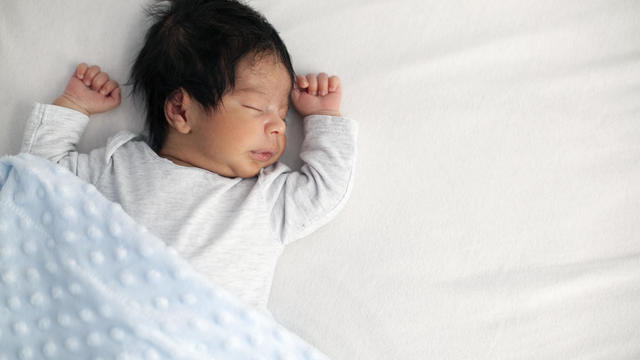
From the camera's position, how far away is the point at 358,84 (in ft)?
3.43

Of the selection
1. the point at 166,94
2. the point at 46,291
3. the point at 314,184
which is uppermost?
the point at 166,94

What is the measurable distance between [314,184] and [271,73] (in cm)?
23

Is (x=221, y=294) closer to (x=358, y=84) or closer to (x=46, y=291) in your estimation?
(x=46, y=291)

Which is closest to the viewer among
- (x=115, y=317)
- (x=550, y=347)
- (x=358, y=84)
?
(x=115, y=317)

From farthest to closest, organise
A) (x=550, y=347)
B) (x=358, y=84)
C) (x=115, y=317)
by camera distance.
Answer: (x=358, y=84) < (x=550, y=347) < (x=115, y=317)

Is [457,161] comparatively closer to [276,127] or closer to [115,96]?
[276,127]

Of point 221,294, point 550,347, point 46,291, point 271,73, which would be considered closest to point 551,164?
point 550,347

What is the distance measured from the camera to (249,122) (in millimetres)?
950

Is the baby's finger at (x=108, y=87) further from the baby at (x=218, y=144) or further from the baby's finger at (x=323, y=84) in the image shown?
the baby's finger at (x=323, y=84)

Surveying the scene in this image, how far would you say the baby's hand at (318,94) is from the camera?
1019mm

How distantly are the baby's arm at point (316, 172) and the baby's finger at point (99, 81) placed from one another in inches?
15.3

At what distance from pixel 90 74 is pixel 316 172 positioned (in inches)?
20.4

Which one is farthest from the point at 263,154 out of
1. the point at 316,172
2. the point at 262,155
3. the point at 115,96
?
the point at 115,96

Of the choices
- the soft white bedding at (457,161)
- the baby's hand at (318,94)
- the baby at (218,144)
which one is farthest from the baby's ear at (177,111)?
the baby's hand at (318,94)
